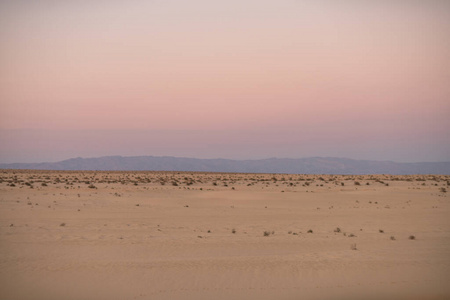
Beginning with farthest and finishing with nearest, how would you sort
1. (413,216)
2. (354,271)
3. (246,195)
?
(246,195)
(413,216)
(354,271)

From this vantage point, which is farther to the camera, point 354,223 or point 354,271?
point 354,223

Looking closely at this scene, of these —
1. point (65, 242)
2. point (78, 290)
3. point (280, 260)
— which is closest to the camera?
point (78, 290)

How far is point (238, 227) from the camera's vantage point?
19594 millimetres

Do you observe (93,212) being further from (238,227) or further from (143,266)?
(143,266)

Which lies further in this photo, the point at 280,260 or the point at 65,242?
the point at 65,242

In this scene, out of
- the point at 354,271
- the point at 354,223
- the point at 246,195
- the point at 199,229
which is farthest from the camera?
the point at 246,195

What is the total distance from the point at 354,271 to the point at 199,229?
8264 mm

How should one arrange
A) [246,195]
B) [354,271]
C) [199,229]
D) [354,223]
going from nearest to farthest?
[354,271], [199,229], [354,223], [246,195]

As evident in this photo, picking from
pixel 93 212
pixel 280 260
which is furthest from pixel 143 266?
pixel 93 212

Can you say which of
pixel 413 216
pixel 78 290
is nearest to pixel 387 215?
pixel 413 216

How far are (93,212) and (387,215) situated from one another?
15.7 meters

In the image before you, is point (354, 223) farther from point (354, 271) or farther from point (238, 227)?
point (354, 271)

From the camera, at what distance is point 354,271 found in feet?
38.9

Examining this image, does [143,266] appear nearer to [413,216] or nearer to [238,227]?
[238,227]
